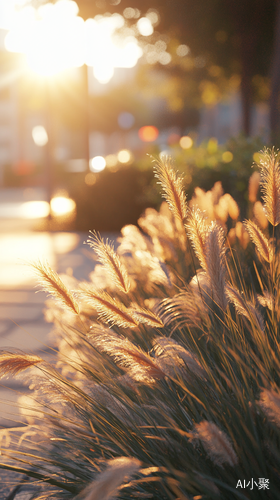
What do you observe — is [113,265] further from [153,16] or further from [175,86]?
[175,86]

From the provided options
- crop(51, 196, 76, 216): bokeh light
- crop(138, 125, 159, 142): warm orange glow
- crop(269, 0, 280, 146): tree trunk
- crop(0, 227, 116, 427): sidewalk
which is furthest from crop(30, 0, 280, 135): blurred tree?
crop(138, 125, 159, 142): warm orange glow

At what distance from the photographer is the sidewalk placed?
3.17 m

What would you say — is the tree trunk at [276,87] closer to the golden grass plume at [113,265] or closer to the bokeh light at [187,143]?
the bokeh light at [187,143]

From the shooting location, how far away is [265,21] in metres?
12.1

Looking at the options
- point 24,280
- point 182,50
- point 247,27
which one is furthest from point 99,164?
point 24,280

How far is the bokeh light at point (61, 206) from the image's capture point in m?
12.5

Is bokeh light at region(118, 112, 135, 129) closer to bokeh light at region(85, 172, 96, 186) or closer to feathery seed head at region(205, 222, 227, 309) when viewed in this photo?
bokeh light at region(85, 172, 96, 186)

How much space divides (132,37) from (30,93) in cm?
2315

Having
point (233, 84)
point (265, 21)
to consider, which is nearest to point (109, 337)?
point (265, 21)

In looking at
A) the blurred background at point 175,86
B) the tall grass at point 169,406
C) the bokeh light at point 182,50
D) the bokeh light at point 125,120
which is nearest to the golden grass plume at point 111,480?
the tall grass at point 169,406

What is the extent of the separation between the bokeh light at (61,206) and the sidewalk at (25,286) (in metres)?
1.82

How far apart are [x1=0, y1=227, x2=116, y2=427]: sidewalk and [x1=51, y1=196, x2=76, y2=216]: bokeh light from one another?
1.82 m

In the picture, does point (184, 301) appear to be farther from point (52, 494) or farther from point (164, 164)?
point (52, 494)

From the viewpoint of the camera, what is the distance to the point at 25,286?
6.04 m
